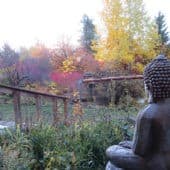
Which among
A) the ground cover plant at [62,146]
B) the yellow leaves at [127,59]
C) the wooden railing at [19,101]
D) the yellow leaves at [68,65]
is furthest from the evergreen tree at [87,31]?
the ground cover plant at [62,146]

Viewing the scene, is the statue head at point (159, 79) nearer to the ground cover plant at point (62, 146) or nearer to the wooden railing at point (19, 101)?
the ground cover plant at point (62, 146)

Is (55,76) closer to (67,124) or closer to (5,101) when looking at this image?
(5,101)

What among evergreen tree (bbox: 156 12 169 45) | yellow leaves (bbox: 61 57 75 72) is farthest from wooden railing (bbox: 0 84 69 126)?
evergreen tree (bbox: 156 12 169 45)

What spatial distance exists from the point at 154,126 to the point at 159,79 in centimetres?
18

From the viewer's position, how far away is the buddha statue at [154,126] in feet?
5.25

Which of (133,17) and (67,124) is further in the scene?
(133,17)

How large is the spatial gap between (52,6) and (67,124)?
9491mm

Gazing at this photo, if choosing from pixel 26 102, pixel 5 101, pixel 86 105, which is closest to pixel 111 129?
pixel 86 105

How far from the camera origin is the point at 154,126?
5.25 ft

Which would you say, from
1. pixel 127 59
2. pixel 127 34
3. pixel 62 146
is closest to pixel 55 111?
pixel 62 146

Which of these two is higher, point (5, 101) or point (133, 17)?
point (133, 17)

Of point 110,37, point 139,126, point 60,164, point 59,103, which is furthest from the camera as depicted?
point 110,37

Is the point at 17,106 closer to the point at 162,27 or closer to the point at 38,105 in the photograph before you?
the point at 38,105

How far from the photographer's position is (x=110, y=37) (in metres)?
14.8
